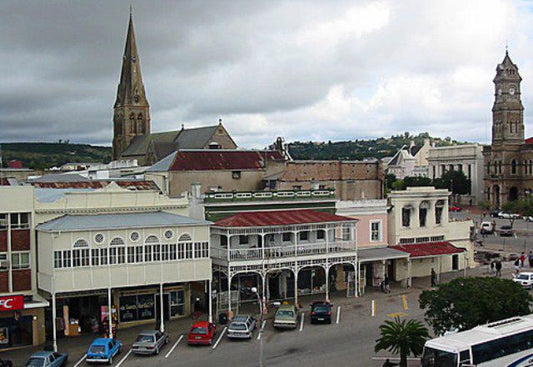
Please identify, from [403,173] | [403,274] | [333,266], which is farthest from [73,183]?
[403,173]

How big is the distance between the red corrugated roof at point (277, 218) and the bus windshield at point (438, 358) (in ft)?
53.6

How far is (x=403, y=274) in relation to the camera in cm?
4853

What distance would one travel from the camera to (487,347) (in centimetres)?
2417

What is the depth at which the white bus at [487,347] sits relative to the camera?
2355cm

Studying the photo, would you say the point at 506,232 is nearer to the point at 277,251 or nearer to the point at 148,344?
the point at 277,251

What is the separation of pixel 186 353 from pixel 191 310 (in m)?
8.30

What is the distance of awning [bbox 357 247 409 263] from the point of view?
44222 mm

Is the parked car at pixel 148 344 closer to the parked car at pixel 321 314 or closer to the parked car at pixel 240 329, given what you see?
the parked car at pixel 240 329

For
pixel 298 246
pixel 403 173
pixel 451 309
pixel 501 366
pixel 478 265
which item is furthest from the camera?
pixel 403 173

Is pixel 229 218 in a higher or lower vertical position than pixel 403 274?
higher

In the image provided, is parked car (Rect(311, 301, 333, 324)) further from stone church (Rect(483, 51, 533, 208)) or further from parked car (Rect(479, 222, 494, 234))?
stone church (Rect(483, 51, 533, 208))

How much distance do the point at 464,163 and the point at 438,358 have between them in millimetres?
117242

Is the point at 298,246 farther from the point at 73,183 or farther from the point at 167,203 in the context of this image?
the point at 73,183

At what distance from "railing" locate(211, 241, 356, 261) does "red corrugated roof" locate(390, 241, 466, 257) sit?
691 centimetres
